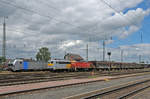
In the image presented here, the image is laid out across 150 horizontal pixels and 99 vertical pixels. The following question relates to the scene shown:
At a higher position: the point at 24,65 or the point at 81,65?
the point at 24,65

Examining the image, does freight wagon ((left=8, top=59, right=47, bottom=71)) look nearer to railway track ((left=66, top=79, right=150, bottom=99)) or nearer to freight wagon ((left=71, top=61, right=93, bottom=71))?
freight wagon ((left=71, top=61, right=93, bottom=71))

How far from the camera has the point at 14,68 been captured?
3906 centimetres

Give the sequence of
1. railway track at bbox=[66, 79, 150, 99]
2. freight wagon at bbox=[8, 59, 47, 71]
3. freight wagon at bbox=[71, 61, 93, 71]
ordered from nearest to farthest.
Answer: railway track at bbox=[66, 79, 150, 99] < freight wagon at bbox=[8, 59, 47, 71] < freight wagon at bbox=[71, 61, 93, 71]

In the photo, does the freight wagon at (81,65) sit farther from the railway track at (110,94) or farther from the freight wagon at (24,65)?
the railway track at (110,94)

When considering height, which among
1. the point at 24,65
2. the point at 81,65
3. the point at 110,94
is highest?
the point at 24,65

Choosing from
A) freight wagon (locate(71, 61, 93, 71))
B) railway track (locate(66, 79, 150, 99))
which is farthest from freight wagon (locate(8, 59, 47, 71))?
railway track (locate(66, 79, 150, 99))

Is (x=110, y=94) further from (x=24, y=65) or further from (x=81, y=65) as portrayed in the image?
(x=81, y=65)

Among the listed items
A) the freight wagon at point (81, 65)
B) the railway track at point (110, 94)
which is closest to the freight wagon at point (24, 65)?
the freight wagon at point (81, 65)

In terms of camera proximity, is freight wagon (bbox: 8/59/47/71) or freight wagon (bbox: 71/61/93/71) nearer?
freight wagon (bbox: 8/59/47/71)

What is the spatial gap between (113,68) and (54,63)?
23.9 metres

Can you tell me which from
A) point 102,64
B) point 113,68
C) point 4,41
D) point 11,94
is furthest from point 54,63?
point 11,94

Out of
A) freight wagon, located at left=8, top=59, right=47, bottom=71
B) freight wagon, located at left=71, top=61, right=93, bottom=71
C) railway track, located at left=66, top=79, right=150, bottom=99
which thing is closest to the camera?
railway track, located at left=66, top=79, right=150, bottom=99

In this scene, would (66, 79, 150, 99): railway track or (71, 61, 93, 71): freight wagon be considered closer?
(66, 79, 150, 99): railway track

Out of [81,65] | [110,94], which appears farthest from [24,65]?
[110,94]
